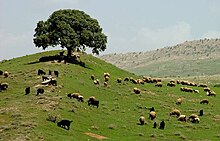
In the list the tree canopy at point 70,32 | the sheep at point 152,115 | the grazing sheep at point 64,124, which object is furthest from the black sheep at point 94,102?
the tree canopy at point 70,32

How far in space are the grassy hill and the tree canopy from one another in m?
4.52

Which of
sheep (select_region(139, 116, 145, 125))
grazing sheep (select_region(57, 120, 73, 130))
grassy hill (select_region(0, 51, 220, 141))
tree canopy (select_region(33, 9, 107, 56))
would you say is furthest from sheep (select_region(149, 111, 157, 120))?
tree canopy (select_region(33, 9, 107, 56))

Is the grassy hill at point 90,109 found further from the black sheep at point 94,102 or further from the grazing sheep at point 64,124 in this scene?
the black sheep at point 94,102

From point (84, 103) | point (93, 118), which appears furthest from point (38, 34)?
point (93, 118)

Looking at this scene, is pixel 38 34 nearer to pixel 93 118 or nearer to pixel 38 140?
pixel 93 118

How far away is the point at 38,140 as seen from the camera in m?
31.2

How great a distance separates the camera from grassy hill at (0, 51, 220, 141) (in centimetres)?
3600

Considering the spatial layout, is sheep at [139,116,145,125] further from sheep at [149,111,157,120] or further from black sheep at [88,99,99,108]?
black sheep at [88,99,99,108]

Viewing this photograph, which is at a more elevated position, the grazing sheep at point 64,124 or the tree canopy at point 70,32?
the tree canopy at point 70,32

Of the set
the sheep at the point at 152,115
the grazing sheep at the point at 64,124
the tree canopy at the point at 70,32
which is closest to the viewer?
the grazing sheep at the point at 64,124

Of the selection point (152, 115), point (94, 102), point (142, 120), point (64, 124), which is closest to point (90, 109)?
point (94, 102)

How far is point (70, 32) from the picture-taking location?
7362cm

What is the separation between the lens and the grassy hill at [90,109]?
3600cm

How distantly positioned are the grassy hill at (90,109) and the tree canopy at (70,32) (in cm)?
452
